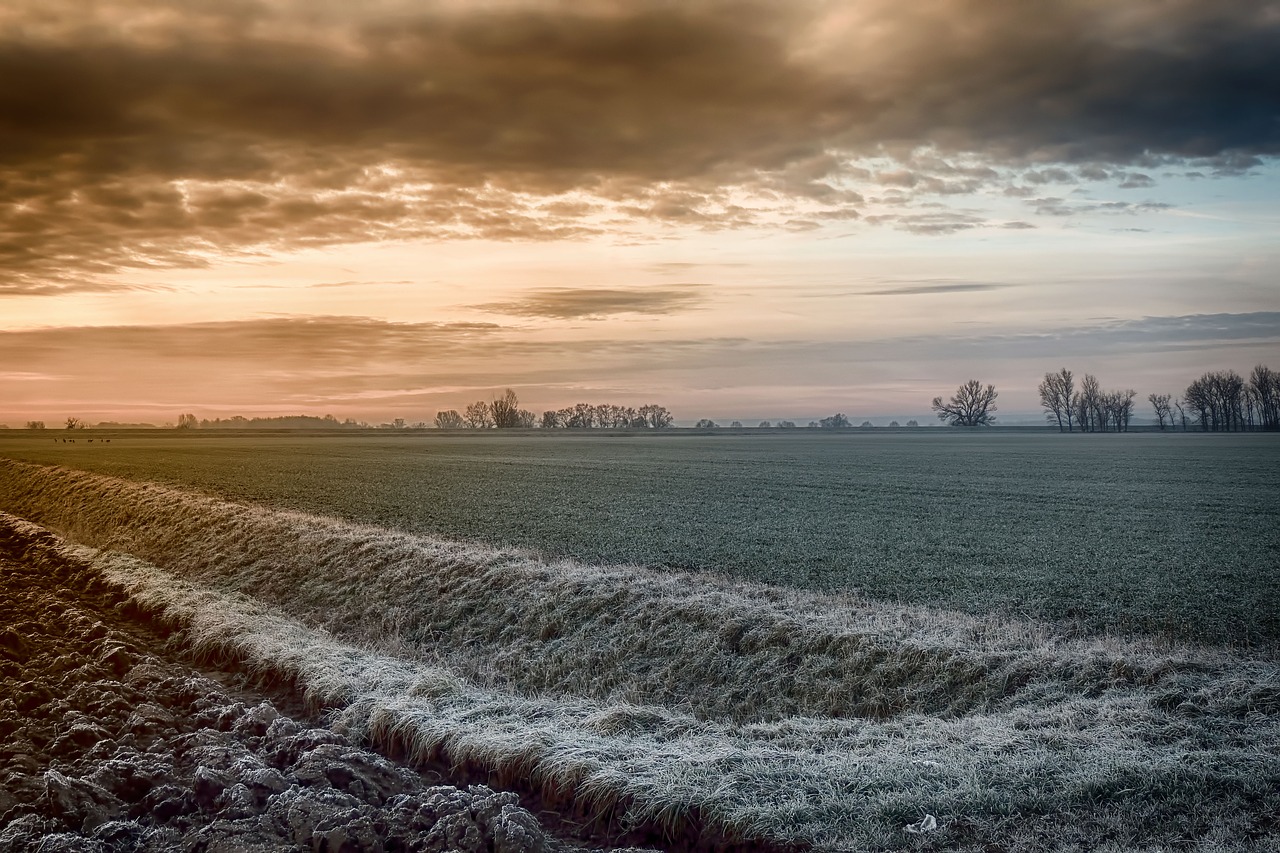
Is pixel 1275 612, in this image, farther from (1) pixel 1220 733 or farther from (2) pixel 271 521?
(2) pixel 271 521

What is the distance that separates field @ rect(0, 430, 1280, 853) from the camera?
8.84m

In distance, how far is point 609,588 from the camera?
1766 centimetres

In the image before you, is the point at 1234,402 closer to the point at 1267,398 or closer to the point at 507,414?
the point at 1267,398

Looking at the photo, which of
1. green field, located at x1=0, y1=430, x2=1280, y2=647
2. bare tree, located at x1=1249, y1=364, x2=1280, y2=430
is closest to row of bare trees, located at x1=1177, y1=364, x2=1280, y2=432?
bare tree, located at x1=1249, y1=364, x2=1280, y2=430

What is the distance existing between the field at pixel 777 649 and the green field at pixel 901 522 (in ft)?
0.67

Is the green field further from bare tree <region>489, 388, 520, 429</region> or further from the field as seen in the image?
bare tree <region>489, 388, 520, 429</region>

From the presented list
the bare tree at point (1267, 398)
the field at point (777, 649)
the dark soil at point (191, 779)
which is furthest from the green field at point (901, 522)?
the bare tree at point (1267, 398)

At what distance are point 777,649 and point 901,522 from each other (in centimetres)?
1786

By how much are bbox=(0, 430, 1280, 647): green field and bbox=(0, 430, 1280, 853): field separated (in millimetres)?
203

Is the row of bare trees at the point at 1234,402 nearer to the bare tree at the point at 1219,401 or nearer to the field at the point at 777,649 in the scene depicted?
the bare tree at the point at 1219,401

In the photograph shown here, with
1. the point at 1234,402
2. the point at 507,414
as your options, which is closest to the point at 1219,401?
the point at 1234,402

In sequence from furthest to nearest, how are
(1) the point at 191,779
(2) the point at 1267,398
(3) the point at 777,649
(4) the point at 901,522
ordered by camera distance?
(2) the point at 1267,398, (4) the point at 901,522, (3) the point at 777,649, (1) the point at 191,779

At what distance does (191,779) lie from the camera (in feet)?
34.0

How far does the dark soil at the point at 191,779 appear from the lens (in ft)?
28.5
